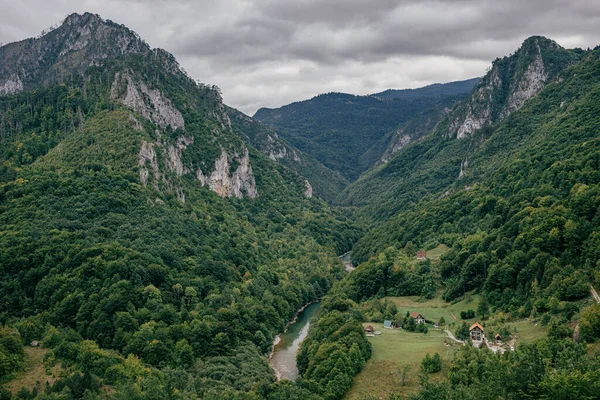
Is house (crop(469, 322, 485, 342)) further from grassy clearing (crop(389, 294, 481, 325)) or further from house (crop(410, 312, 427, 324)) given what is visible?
house (crop(410, 312, 427, 324))

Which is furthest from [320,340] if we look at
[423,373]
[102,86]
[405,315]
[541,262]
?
[102,86]

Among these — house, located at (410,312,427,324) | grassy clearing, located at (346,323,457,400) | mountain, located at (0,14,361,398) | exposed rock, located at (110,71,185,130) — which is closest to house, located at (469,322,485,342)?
Result: grassy clearing, located at (346,323,457,400)

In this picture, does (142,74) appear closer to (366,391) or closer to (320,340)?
(320,340)

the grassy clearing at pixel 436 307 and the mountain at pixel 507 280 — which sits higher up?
the mountain at pixel 507 280

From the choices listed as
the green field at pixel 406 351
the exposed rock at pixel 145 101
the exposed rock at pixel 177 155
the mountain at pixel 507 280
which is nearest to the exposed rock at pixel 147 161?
the exposed rock at pixel 177 155

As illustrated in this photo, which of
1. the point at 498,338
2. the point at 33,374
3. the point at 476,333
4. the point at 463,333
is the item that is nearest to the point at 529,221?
the point at 476,333

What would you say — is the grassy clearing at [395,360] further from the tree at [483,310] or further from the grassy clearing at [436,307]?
the tree at [483,310]

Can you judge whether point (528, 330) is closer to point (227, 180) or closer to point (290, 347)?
point (290, 347)
